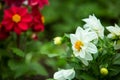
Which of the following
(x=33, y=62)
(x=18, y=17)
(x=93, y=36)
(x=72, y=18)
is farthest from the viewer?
(x=72, y=18)

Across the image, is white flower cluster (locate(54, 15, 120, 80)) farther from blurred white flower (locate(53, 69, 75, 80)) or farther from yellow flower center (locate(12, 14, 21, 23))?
yellow flower center (locate(12, 14, 21, 23))

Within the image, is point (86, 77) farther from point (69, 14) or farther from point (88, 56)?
point (69, 14)

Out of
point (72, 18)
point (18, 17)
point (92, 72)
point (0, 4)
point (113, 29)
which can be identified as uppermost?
point (72, 18)

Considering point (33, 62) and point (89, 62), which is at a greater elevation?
point (33, 62)

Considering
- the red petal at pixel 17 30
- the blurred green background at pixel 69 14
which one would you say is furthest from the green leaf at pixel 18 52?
the blurred green background at pixel 69 14

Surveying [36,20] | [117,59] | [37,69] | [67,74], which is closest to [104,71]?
[117,59]

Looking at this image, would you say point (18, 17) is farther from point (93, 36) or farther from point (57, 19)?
point (57, 19)

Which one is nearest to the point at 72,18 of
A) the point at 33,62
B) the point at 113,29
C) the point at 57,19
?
the point at 57,19
